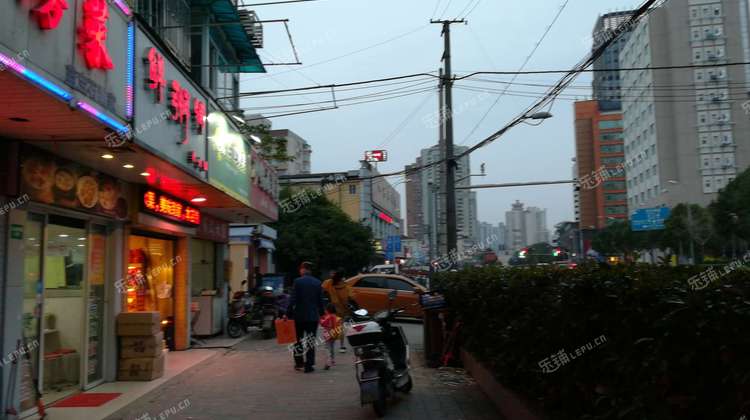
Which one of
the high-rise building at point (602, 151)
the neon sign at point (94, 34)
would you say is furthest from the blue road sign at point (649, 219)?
the high-rise building at point (602, 151)

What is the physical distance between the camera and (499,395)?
6.46 metres

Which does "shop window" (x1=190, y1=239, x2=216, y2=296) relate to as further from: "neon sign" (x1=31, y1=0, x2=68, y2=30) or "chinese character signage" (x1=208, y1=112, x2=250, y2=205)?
"neon sign" (x1=31, y1=0, x2=68, y2=30)

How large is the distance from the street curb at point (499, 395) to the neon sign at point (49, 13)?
200 inches

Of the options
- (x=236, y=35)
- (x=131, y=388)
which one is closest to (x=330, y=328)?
(x=131, y=388)

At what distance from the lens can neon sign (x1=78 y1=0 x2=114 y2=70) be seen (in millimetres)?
5266

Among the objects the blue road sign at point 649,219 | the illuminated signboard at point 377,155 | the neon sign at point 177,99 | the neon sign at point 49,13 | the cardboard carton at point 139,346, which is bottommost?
the cardboard carton at point 139,346

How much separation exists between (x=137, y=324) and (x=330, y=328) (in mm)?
3060

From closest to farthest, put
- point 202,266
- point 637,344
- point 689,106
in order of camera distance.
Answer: point 637,344 → point 202,266 → point 689,106

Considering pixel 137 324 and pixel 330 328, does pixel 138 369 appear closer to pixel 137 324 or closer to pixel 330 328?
pixel 137 324

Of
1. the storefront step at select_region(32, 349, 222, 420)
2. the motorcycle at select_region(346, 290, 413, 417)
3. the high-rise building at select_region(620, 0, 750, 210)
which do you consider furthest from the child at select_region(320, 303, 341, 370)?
the high-rise building at select_region(620, 0, 750, 210)

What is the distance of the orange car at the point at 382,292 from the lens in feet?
56.4

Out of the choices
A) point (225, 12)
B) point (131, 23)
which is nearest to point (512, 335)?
point (131, 23)

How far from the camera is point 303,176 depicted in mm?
52562

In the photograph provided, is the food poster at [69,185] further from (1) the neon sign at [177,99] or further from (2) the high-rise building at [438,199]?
(2) the high-rise building at [438,199]
